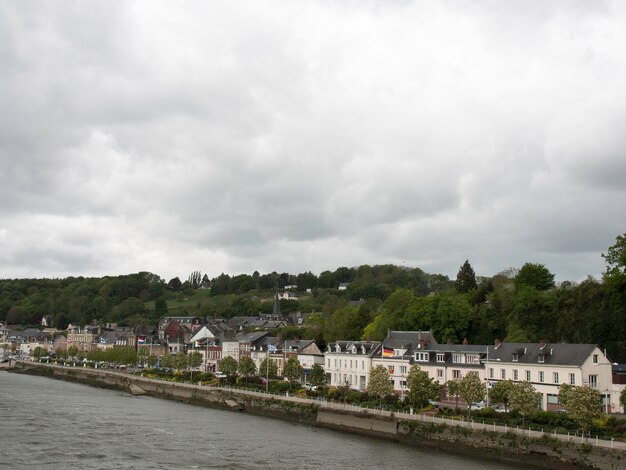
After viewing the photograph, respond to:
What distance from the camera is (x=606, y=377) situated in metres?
56.8

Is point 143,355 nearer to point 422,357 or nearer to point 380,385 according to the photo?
point 422,357

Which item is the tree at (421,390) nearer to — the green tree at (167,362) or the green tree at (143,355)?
the green tree at (167,362)

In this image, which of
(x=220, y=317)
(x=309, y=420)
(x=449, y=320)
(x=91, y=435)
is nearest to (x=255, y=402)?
(x=309, y=420)

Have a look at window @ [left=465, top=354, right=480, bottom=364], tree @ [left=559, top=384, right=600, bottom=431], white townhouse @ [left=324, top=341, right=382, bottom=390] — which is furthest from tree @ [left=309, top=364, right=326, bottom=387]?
tree @ [left=559, top=384, right=600, bottom=431]

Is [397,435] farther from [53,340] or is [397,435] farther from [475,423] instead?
[53,340]

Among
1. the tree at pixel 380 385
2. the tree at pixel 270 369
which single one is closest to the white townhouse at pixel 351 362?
the tree at pixel 270 369

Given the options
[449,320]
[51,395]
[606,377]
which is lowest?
[51,395]

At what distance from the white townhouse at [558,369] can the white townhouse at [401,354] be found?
1216cm

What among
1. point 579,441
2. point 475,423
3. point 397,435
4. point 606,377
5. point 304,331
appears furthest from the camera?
point 304,331

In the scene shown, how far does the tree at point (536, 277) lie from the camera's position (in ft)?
282

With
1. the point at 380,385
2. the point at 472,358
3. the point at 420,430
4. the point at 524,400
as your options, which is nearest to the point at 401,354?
the point at 472,358

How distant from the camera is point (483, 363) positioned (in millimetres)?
63906

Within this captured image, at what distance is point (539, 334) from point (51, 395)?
61.2 meters

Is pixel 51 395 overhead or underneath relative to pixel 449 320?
underneath
